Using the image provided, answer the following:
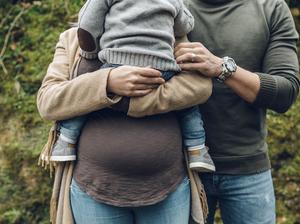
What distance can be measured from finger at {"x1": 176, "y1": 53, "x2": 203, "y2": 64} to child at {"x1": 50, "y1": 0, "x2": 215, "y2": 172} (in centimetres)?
2

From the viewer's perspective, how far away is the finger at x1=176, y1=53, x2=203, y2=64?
2.04 metres

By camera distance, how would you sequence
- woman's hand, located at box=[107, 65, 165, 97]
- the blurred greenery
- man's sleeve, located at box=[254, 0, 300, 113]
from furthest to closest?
the blurred greenery < man's sleeve, located at box=[254, 0, 300, 113] < woman's hand, located at box=[107, 65, 165, 97]

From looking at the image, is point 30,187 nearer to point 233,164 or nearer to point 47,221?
point 47,221

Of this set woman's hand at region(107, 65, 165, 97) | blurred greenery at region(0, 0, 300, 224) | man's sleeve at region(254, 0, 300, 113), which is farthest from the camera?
blurred greenery at region(0, 0, 300, 224)

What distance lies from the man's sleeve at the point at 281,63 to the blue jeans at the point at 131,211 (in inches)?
19.0

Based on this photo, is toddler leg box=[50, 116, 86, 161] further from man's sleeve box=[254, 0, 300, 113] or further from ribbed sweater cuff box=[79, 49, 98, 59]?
man's sleeve box=[254, 0, 300, 113]

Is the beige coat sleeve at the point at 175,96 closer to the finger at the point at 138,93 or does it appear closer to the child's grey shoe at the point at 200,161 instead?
the finger at the point at 138,93

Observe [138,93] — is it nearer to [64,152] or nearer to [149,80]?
[149,80]

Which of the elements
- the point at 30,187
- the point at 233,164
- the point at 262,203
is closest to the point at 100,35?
the point at 233,164

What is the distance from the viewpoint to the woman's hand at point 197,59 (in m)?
2.04

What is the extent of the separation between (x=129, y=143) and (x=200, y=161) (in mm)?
319

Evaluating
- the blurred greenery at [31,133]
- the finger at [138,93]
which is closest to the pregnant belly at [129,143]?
the finger at [138,93]

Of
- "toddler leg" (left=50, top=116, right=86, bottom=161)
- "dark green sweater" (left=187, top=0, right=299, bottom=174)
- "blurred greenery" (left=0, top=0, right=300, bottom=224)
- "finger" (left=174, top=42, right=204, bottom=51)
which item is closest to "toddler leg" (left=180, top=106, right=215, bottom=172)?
"dark green sweater" (left=187, top=0, right=299, bottom=174)

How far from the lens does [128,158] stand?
1971 mm
